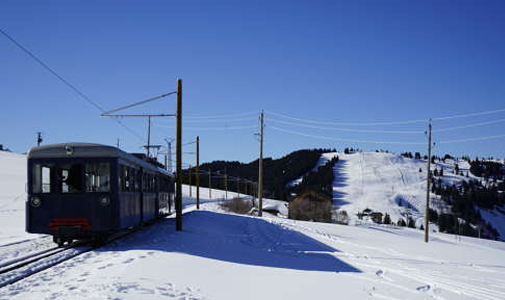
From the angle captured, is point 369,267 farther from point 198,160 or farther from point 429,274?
point 198,160

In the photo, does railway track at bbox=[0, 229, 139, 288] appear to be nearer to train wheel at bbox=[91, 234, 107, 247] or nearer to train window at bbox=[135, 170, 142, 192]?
train wheel at bbox=[91, 234, 107, 247]

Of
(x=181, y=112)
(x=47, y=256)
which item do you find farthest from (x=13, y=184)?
(x=47, y=256)

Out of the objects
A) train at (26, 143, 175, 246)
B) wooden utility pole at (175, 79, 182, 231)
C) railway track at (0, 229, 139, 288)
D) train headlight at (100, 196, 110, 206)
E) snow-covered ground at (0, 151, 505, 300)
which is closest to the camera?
snow-covered ground at (0, 151, 505, 300)

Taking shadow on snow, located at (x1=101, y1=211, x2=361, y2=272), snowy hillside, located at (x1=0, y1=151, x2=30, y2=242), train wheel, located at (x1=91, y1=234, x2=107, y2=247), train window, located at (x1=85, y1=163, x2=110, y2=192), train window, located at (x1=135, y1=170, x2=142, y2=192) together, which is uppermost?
train window, located at (x1=85, y1=163, x2=110, y2=192)

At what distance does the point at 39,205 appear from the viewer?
13.6 meters

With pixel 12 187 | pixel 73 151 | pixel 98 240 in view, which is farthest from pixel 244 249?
pixel 12 187

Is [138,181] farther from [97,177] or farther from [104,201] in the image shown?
[104,201]

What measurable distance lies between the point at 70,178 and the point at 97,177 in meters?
0.73

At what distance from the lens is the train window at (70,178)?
45.1 ft

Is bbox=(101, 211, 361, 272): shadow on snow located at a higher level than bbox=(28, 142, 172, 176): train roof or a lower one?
lower

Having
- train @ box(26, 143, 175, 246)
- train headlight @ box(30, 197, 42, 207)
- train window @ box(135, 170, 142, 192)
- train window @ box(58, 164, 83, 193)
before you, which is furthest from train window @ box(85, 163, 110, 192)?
train window @ box(135, 170, 142, 192)

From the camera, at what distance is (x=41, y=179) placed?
13758mm

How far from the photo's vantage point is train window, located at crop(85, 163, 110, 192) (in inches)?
544

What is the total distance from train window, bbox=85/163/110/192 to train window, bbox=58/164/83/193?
0.22 metres
